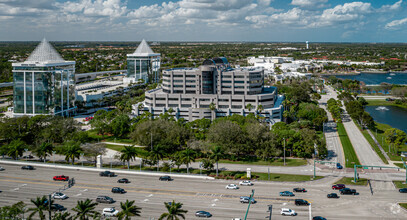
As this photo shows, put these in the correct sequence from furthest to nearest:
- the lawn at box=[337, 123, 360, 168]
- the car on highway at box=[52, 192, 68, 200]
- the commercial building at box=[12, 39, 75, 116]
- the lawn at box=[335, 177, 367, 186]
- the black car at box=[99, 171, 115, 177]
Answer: the commercial building at box=[12, 39, 75, 116]
the lawn at box=[337, 123, 360, 168]
the black car at box=[99, 171, 115, 177]
the lawn at box=[335, 177, 367, 186]
the car on highway at box=[52, 192, 68, 200]

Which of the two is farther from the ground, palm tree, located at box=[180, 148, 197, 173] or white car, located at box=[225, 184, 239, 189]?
palm tree, located at box=[180, 148, 197, 173]

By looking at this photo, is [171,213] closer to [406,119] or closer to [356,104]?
[356,104]

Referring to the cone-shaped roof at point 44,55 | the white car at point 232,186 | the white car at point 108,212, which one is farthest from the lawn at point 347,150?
the cone-shaped roof at point 44,55

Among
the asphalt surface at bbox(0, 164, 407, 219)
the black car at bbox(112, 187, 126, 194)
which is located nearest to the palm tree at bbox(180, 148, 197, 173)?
the asphalt surface at bbox(0, 164, 407, 219)

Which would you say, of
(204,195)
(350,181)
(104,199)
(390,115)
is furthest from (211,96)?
(390,115)

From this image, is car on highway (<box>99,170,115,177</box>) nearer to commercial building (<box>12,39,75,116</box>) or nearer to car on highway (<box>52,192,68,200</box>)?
car on highway (<box>52,192,68,200</box>)

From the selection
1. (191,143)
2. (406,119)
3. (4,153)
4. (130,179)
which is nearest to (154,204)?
(130,179)

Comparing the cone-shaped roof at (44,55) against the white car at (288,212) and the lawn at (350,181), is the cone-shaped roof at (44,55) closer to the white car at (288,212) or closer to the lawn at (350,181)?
the white car at (288,212)
